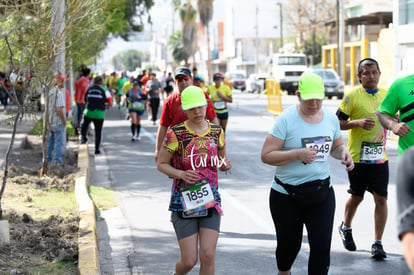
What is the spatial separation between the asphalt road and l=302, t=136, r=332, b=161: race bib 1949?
176 centimetres

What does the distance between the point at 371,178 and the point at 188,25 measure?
7792 centimetres

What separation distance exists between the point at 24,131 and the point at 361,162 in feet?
61.4

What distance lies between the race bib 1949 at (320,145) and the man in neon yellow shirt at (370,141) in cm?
174

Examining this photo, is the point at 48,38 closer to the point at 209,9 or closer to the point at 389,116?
the point at 389,116

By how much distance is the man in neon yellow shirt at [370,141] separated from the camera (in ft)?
24.7

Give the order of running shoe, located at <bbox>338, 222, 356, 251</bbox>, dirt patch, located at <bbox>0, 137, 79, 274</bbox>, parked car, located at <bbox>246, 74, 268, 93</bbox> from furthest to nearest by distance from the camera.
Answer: parked car, located at <bbox>246, 74, 268, 93</bbox>
running shoe, located at <bbox>338, 222, 356, 251</bbox>
dirt patch, located at <bbox>0, 137, 79, 274</bbox>

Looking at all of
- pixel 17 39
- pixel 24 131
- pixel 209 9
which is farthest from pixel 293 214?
pixel 209 9

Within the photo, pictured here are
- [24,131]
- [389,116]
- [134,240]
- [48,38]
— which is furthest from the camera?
[24,131]

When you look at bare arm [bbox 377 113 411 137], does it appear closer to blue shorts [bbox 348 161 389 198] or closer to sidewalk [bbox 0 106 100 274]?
blue shorts [bbox 348 161 389 198]

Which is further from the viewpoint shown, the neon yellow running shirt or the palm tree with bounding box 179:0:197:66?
the palm tree with bounding box 179:0:197:66

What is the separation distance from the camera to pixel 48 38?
11445 mm

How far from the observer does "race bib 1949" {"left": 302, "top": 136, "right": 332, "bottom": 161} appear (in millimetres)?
5762

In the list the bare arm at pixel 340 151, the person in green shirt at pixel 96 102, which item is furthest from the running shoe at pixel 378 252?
the person in green shirt at pixel 96 102

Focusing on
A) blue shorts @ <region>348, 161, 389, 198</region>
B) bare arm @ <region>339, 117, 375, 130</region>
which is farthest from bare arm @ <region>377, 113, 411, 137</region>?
blue shorts @ <region>348, 161, 389, 198</region>
